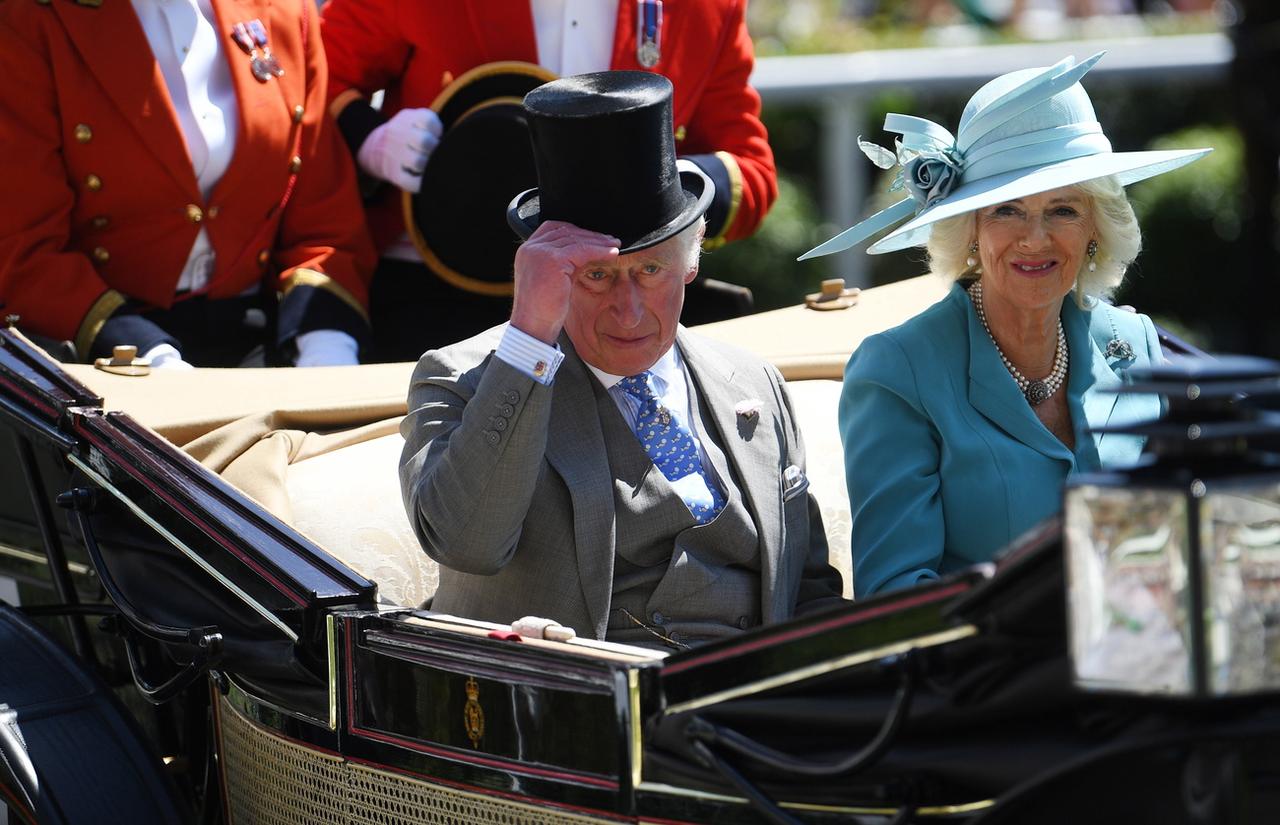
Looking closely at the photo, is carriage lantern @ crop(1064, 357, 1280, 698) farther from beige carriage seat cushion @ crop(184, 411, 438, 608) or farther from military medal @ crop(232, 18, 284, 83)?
military medal @ crop(232, 18, 284, 83)

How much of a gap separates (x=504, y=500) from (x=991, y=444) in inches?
27.4

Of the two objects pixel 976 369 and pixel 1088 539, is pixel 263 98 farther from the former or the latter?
pixel 1088 539

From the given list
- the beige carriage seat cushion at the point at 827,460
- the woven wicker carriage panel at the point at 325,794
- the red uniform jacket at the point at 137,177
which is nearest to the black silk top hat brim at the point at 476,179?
the red uniform jacket at the point at 137,177

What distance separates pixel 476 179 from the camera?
300cm

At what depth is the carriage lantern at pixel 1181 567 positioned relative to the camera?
121cm

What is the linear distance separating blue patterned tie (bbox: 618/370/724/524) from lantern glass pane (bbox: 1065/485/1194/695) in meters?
0.90

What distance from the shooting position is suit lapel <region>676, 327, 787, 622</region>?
213cm

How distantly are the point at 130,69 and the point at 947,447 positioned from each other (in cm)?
147

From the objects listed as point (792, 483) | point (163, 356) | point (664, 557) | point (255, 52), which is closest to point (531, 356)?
point (664, 557)

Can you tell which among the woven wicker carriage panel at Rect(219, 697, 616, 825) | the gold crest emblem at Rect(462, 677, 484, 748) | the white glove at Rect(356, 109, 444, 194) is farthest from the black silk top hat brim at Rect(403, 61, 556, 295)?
the gold crest emblem at Rect(462, 677, 484, 748)

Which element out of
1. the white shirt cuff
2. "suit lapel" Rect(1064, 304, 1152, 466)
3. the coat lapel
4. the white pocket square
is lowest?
the white pocket square

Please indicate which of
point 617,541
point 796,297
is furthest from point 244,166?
point 796,297

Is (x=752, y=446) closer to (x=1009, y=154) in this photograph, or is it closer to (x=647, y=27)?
(x=1009, y=154)

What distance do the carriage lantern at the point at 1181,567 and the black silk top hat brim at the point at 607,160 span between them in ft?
2.92
